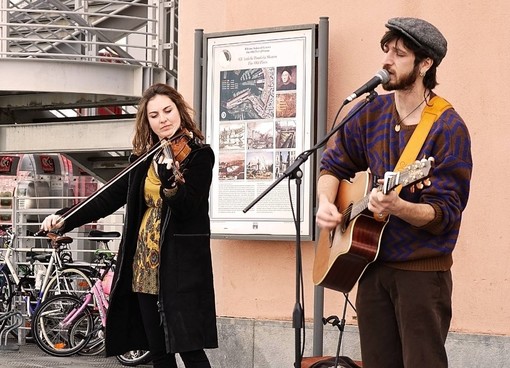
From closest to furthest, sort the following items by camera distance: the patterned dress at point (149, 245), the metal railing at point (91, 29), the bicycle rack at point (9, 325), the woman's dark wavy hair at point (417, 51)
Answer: the woman's dark wavy hair at point (417, 51) < the patterned dress at point (149, 245) < the bicycle rack at point (9, 325) < the metal railing at point (91, 29)

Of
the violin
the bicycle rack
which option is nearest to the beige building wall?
the violin

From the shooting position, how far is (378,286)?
3.62m

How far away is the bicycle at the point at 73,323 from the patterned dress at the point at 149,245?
15.5 ft

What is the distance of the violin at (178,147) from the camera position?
478 cm

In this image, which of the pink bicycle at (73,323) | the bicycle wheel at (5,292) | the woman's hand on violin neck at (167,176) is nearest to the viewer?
the woman's hand on violin neck at (167,176)

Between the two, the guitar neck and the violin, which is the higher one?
the violin

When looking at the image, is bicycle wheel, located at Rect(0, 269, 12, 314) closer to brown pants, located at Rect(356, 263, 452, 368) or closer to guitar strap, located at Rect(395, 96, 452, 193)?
brown pants, located at Rect(356, 263, 452, 368)

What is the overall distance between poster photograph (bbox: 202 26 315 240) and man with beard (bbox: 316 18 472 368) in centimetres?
311

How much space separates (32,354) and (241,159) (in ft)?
12.3

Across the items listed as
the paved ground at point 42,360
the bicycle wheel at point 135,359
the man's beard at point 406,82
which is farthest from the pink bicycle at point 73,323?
the man's beard at point 406,82

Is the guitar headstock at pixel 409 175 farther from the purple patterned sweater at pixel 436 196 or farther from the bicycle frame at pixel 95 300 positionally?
the bicycle frame at pixel 95 300

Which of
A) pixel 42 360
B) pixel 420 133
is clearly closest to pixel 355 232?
pixel 420 133

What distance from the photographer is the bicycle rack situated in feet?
33.0

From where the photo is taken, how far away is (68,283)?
10211 millimetres
